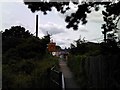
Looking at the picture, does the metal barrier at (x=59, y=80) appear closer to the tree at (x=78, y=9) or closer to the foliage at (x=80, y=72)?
the tree at (x=78, y=9)

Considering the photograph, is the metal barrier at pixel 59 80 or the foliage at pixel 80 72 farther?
the foliage at pixel 80 72

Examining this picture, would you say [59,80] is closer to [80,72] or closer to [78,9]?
[78,9]

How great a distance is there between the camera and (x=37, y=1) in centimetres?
1368

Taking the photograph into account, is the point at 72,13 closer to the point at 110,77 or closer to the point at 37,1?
the point at 37,1

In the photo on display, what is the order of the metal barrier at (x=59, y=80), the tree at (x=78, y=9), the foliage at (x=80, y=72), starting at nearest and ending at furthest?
the metal barrier at (x=59, y=80)
the tree at (x=78, y=9)
the foliage at (x=80, y=72)

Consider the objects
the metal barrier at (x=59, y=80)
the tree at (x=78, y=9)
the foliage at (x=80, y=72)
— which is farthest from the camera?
the foliage at (x=80, y=72)

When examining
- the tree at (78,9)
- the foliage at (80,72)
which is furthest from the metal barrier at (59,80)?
the foliage at (80,72)

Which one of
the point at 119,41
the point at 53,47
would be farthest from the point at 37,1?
the point at 53,47

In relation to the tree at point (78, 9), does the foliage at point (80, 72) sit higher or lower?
lower

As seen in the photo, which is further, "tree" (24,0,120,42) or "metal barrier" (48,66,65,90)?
"tree" (24,0,120,42)

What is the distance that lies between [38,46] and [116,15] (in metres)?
33.9

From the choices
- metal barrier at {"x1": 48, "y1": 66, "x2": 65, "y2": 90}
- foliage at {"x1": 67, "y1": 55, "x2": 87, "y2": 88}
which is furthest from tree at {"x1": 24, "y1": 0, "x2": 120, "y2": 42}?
foliage at {"x1": 67, "y1": 55, "x2": 87, "y2": 88}

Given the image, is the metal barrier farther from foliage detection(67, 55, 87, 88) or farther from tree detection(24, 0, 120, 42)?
foliage detection(67, 55, 87, 88)

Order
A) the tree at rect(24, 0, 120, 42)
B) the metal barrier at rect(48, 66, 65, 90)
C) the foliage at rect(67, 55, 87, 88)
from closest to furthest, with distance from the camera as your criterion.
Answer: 1. the metal barrier at rect(48, 66, 65, 90)
2. the tree at rect(24, 0, 120, 42)
3. the foliage at rect(67, 55, 87, 88)
